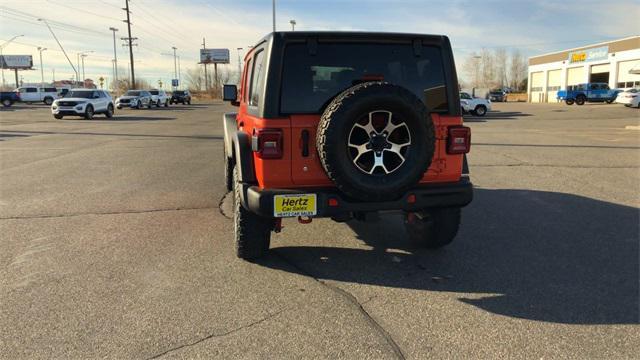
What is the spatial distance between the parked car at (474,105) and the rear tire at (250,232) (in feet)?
88.6

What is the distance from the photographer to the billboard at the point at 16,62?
9938cm

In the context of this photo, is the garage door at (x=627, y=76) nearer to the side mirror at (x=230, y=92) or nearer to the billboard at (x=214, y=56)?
the side mirror at (x=230, y=92)

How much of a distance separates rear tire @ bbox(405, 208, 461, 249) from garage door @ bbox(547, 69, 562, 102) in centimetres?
6819

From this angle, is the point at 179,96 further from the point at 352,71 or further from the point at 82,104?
the point at 352,71

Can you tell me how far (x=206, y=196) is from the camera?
289 inches

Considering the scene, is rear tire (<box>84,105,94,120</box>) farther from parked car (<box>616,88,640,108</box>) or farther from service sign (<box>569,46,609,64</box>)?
service sign (<box>569,46,609,64</box>)

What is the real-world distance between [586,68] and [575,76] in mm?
2872

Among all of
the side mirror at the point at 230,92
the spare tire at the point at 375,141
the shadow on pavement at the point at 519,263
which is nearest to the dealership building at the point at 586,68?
the shadow on pavement at the point at 519,263

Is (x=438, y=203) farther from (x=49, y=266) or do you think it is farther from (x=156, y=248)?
(x=49, y=266)

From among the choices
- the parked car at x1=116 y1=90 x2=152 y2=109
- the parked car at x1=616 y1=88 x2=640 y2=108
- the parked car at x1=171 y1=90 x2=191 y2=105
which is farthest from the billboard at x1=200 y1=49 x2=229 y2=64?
the parked car at x1=616 y1=88 x2=640 y2=108

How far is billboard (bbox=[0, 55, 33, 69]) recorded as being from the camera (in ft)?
326

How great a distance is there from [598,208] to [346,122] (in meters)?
4.63

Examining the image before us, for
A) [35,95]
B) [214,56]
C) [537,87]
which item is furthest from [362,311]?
[214,56]

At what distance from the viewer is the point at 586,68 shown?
5894 centimetres
